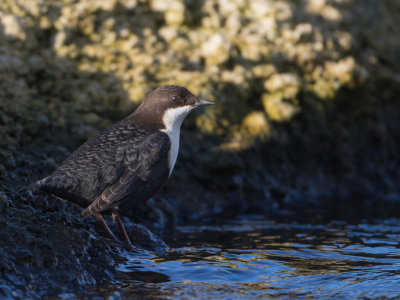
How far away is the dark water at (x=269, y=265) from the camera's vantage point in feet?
14.1

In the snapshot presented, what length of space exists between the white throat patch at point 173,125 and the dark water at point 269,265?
0.83 metres

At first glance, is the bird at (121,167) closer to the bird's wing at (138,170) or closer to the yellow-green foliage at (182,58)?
the bird's wing at (138,170)

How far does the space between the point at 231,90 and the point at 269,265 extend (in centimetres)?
317

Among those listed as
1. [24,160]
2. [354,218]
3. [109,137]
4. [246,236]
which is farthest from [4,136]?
[354,218]

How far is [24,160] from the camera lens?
5648 millimetres

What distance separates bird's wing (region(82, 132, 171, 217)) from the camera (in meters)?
4.91

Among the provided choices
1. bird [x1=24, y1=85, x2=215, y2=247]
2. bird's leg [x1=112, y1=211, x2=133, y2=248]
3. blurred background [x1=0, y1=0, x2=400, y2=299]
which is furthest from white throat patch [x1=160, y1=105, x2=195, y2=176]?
blurred background [x1=0, y1=0, x2=400, y2=299]

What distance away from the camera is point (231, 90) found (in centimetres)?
770

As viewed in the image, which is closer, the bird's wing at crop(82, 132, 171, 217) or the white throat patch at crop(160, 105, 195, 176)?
the bird's wing at crop(82, 132, 171, 217)

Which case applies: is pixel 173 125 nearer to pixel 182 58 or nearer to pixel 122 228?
pixel 122 228

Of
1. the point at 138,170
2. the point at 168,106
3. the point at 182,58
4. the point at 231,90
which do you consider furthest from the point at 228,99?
the point at 138,170

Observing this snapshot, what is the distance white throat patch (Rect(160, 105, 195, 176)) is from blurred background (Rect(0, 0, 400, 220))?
121 centimetres

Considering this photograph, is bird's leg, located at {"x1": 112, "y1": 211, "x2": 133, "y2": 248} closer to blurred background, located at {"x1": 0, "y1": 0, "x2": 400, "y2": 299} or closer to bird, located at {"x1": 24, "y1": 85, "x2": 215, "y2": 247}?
bird, located at {"x1": 24, "y1": 85, "x2": 215, "y2": 247}

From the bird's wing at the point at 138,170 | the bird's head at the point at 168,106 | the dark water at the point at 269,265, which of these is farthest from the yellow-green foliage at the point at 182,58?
the dark water at the point at 269,265
